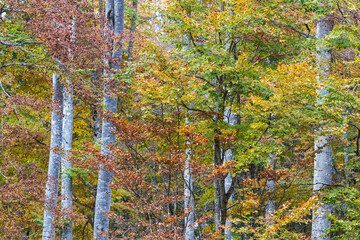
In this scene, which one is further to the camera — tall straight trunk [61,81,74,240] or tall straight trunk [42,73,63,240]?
tall straight trunk [61,81,74,240]

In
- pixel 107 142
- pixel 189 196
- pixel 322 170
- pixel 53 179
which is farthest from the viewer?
pixel 53 179

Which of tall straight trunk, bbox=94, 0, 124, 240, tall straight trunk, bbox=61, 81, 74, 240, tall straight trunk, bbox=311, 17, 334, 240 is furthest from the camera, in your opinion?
tall straight trunk, bbox=61, 81, 74, 240

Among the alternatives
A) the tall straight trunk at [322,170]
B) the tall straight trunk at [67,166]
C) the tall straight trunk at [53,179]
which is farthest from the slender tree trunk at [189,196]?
the tall straight trunk at [67,166]

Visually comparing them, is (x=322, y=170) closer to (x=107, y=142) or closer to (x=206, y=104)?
(x=206, y=104)

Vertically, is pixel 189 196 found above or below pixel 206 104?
below

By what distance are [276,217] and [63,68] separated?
578 centimetres

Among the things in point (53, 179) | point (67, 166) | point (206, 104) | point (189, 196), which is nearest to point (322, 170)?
point (206, 104)

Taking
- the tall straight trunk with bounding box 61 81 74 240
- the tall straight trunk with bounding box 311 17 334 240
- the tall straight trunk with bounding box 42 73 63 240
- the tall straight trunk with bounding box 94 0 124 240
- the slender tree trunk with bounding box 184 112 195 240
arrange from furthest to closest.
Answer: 1. the tall straight trunk with bounding box 61 81 74 240
2. the tall straight trunk with bounding box 42 73 63 240
3. the tall straight trunk with bounding box 94 0 124 240
4. the tall straight trunk with bounding box 311 17 334 240
5. the slender tree trunk with bounding box 184 112 195 240

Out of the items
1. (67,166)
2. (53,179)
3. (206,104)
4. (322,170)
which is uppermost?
(206,104)

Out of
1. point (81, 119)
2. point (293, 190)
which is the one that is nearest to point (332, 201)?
point (293, 190)

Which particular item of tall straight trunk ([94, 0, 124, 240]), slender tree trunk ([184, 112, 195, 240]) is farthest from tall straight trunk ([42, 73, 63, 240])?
slender tree trunk ([184, 112, 195, 240])

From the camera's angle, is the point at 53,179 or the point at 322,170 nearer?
the point at 322,170

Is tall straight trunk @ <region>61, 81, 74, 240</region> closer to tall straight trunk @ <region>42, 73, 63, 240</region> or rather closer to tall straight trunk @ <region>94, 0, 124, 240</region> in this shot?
tall straight trunk @ <region>42, 73, 63, 240</region>

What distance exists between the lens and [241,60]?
749 cm
